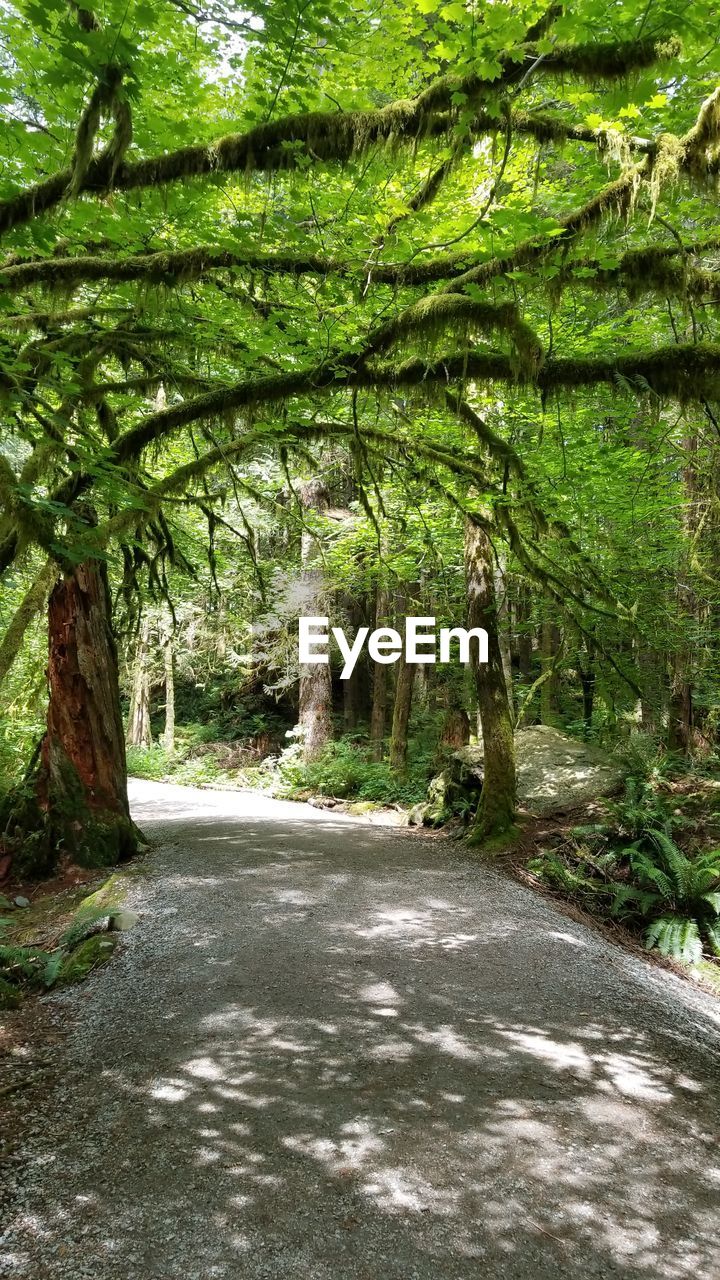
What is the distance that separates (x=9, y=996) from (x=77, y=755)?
352 cm

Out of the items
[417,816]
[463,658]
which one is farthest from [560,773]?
[417,816]

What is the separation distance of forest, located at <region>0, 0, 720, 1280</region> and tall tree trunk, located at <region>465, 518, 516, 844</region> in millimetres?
56

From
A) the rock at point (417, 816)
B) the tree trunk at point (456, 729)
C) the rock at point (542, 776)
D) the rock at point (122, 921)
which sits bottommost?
the rock at point (122, 921)

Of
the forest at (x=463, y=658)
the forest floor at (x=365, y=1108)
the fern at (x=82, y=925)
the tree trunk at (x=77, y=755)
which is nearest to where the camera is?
the forest floor at (x=365, y=1108)

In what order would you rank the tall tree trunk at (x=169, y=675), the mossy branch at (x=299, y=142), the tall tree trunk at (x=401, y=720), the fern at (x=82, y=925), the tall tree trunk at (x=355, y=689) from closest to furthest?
the mossy branch at (x=299, y=142) < the fern at (x=82, y=925) < the tall tree trunk at (x=401, y=720) < the tall tree trunk at (x=169, y=675) < the tall tree trunk at (x=355, y=689)

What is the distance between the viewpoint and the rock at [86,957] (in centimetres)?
480

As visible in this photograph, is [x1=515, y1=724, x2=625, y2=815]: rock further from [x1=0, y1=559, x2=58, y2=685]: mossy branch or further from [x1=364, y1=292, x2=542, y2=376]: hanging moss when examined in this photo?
[x1=0, y1=559, x2=58, y2=685]: mossy branch

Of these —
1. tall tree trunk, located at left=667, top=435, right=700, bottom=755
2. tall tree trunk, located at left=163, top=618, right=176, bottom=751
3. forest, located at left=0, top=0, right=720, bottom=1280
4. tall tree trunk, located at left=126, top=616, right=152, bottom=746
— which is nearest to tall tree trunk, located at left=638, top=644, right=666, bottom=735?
tall tree trunk, located at left=667, top=435, right=700, bottom=755

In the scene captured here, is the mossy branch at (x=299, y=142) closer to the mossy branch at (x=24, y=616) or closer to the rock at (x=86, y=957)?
the mossy branch at (x=24, y=616)

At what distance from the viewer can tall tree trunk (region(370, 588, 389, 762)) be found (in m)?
16.0

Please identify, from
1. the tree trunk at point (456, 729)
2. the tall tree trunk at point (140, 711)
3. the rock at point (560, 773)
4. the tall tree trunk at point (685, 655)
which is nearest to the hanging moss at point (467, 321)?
the rock at point (560, 773)

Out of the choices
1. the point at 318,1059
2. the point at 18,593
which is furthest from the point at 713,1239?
the point at 18,593

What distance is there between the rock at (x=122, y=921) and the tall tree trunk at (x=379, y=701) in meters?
10.1

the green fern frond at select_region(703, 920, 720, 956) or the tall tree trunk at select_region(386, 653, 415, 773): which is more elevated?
the tall tree trunk at select_region(386, 653, 415, 773)
